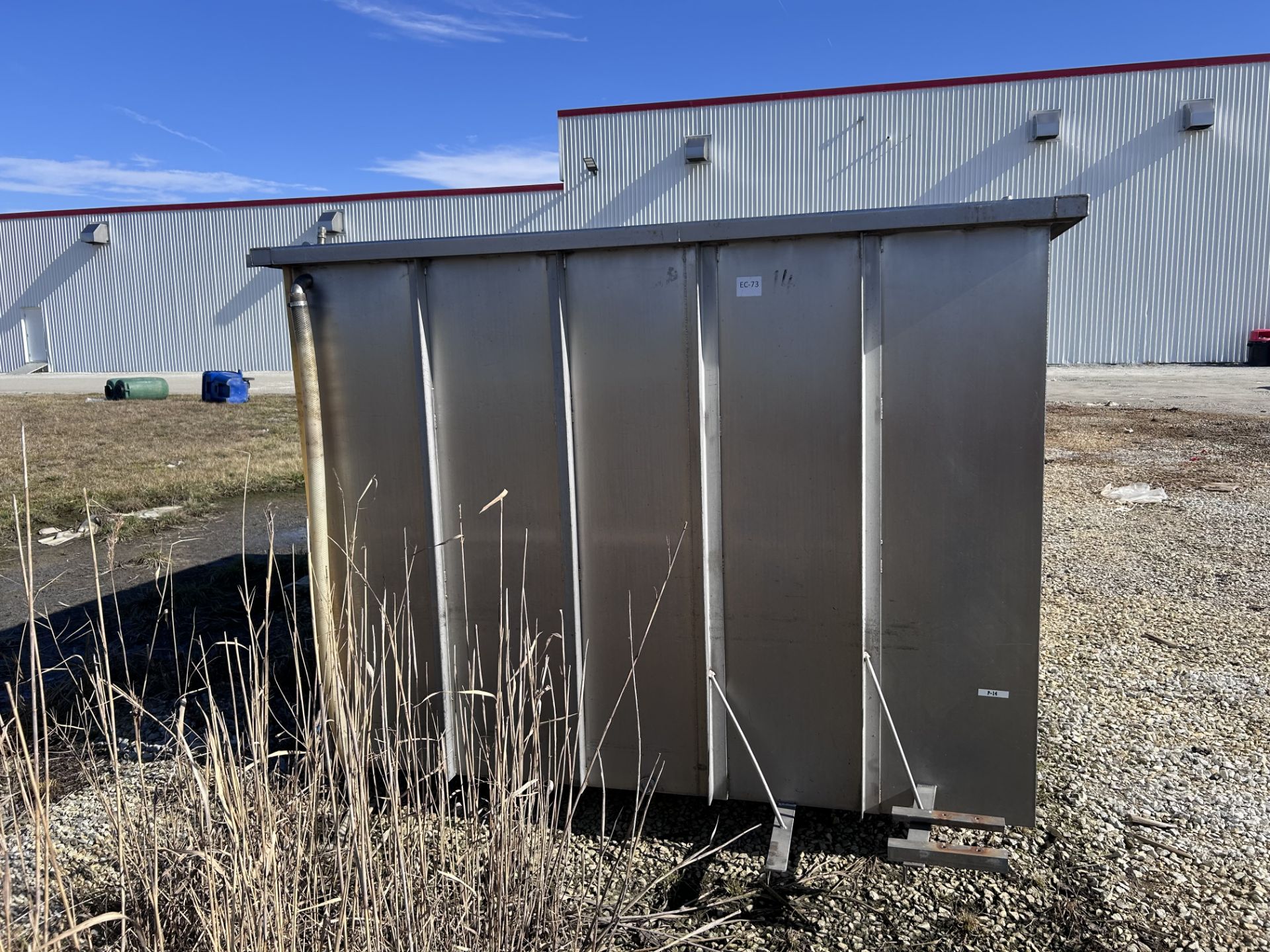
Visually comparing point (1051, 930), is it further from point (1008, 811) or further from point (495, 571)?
point (495, 571)

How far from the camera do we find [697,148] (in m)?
27.7

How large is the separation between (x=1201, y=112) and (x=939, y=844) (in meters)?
28.4

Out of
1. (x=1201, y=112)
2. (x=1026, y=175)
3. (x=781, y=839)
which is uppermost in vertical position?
(x=1201, y=112)

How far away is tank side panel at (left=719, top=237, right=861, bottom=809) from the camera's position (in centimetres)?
295

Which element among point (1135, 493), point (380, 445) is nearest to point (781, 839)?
point (380, 445)

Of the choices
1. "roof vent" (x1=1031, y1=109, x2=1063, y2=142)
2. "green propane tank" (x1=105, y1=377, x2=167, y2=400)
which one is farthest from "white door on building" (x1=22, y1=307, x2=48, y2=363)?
"roof vent" (x1=1031, y1=109, x2=1063, y2=142)

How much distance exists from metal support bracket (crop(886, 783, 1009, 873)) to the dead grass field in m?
4.47

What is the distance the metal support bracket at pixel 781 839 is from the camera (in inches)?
117

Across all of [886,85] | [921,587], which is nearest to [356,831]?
[921,587]

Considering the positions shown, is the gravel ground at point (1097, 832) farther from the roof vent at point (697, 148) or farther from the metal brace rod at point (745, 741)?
the roof vent at point (697, 148)

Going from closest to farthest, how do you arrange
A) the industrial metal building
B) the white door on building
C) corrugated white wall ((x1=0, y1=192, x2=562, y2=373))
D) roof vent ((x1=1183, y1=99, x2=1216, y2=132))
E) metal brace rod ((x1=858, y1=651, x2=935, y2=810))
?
1. metal brace rod ((x1=858, y1=651, x2=935, y2=810))
2. roof vent ((x1=1183, y1=99, x2=1216, y2=132))
3. the industrial metal building
4. corrugated white wall ((x1=0, y1=192, x2=562, y2=373))
5. the white door on building

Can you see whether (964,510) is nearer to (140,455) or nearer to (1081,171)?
(140,455)

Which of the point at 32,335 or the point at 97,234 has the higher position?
the point at 97,234

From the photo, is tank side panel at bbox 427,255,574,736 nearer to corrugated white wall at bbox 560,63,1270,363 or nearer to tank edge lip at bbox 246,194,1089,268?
tank edge lip at bbox 246,194,1089,268
